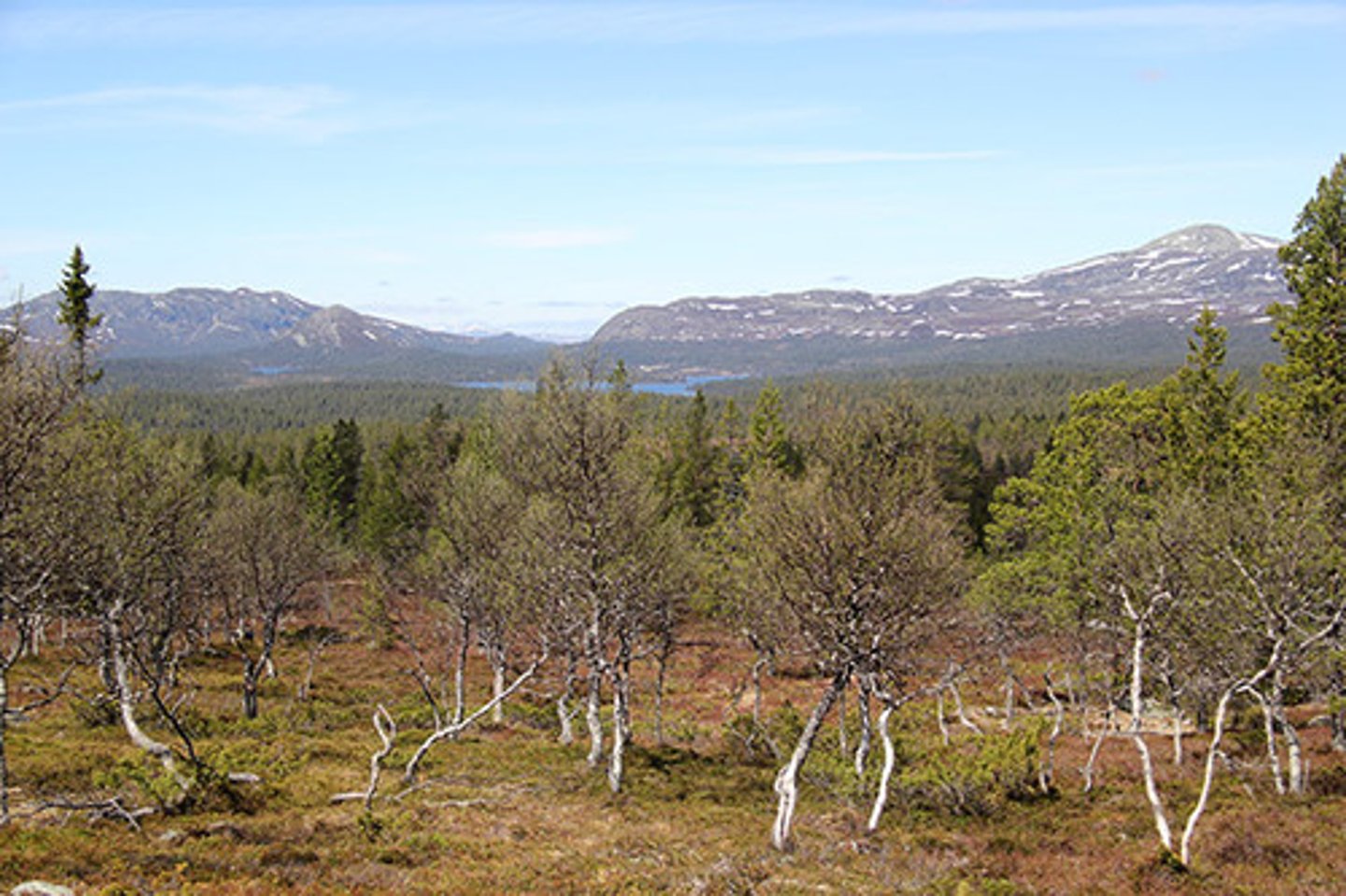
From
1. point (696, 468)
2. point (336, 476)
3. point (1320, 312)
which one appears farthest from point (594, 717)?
point (336, 476)

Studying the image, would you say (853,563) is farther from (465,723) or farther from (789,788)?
(465,723)

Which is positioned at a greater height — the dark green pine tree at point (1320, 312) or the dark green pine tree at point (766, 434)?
the dark green pine tree at point (1320, 312)

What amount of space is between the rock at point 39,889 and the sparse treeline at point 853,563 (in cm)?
576

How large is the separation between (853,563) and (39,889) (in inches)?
684

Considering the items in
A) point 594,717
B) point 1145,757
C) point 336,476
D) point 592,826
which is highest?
point 1145,757

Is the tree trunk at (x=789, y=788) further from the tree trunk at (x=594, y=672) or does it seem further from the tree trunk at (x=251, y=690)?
the tree trunk at (x=251, y=690)

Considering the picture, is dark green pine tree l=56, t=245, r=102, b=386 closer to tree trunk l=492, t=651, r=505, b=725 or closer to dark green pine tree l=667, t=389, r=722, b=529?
tree trunk l=492, t=651, r=505, b=725

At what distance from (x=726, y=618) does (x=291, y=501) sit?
85.7 feet

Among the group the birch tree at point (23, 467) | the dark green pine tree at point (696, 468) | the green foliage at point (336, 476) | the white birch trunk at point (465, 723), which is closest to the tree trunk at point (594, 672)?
the white birch trunk at point (465, 723)

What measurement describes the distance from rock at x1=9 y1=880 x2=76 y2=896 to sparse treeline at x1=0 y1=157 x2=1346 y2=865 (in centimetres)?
576

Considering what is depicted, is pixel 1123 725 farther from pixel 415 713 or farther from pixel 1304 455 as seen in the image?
pixel 415 713

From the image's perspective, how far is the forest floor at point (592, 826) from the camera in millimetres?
15203

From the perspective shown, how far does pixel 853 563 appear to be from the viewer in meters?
21.0

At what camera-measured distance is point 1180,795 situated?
24.0 metres
